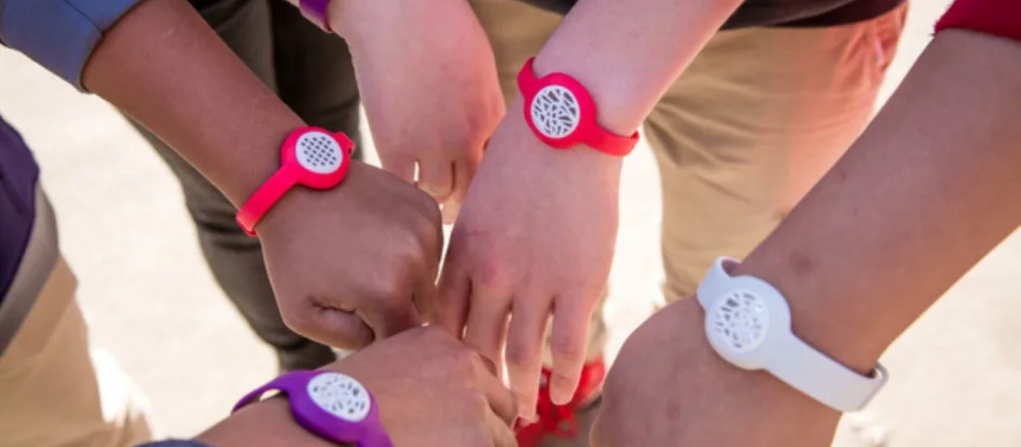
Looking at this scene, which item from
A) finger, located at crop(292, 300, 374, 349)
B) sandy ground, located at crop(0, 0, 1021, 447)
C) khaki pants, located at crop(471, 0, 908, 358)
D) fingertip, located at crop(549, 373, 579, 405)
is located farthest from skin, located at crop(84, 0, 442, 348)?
sandy ground, located at crop(0, 0, 1021, 447)

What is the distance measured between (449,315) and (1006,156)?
322 mm

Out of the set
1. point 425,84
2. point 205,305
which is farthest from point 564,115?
point 205,305

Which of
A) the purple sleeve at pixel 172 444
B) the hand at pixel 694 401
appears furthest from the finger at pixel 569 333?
the purple sleeve at pixel 172 444

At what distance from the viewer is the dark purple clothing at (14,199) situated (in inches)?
23.8

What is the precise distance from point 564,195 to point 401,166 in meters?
0.14

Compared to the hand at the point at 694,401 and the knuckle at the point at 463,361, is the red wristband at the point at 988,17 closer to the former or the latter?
the hand at the point at 694,401

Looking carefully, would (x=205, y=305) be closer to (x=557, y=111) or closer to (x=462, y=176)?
(x=462, y=176)

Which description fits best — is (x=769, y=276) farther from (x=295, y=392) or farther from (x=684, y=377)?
(x=295, y=392)

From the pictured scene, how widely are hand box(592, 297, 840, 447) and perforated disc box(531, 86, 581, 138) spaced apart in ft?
0.42

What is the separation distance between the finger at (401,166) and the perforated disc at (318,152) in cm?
6

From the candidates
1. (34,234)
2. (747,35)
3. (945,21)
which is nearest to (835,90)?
(747,35)

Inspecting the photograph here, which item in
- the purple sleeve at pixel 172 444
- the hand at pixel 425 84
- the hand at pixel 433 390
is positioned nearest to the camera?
the purple sleeve at pixel 172 444

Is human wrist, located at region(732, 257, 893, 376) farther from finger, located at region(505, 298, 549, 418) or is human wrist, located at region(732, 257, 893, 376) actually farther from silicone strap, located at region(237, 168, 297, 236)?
silicone strap, located at region(237, 168, 297, 236)

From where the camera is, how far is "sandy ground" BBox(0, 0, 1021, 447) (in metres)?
1.03
